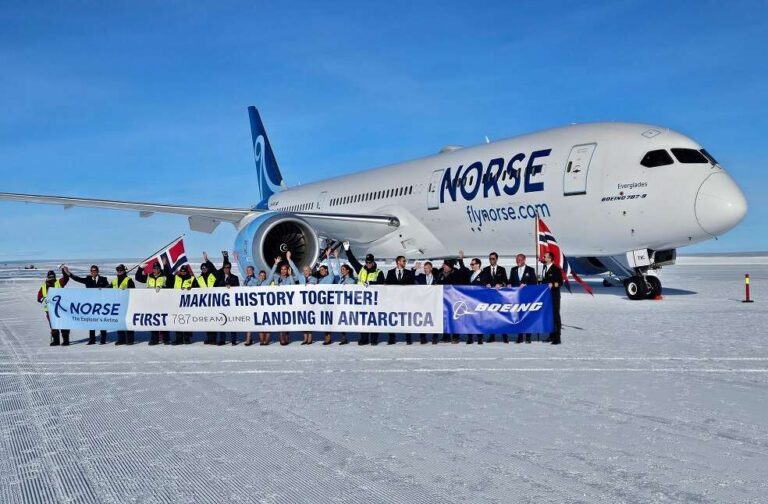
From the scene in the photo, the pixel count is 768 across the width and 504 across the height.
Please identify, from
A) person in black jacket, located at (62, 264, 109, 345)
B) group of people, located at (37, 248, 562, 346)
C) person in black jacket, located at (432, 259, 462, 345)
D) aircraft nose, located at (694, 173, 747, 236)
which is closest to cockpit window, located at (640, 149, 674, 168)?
aircraft nose, located at (694, 173, 747, 236)

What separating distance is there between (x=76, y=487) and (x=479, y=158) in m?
13.4

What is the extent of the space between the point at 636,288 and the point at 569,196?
2.98 m

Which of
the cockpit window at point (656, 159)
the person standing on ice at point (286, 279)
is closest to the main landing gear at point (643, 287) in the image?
the cockpit window at point (656, 159)

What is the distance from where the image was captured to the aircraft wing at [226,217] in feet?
58.4

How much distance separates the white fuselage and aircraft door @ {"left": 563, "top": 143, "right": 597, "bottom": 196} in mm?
20

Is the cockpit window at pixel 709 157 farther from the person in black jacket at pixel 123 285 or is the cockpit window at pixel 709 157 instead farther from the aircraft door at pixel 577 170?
the person in black jacket at pixel 123 285

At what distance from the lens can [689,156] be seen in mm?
12766

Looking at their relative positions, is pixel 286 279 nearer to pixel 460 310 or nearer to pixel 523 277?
pixel 460 310

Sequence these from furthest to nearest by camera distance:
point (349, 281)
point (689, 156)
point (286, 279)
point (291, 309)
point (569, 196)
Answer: point (569, 196) < point (689, 156) < point (286, 279) < point (349, 281) < point (291, 309)

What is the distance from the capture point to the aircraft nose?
12117mm

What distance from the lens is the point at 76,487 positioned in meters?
3.82

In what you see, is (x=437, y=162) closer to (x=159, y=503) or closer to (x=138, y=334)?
(x=138, y=334)

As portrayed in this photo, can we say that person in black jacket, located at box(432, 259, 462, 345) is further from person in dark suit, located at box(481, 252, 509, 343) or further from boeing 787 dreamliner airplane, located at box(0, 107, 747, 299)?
boeing 787 dreamliner airplane, located at box(0, 107, 747, 299)

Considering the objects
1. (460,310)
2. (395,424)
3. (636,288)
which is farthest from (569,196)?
(395,424)
